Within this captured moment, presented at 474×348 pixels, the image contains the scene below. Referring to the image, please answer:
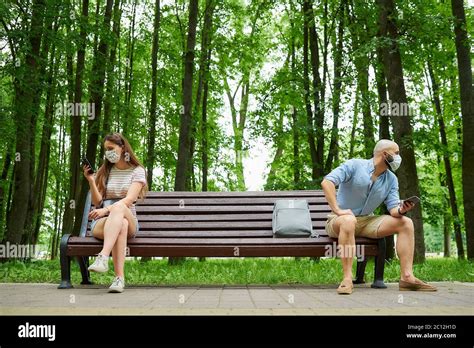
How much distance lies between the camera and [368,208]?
6371mm

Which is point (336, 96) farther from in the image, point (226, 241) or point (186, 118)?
point (226, 241)

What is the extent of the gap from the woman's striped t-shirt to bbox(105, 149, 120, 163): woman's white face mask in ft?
0.60

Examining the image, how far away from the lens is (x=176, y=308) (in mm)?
4441

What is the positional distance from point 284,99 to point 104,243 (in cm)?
1165

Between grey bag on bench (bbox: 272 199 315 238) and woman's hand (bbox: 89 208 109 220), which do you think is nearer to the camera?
woman's hand (bbox: 89 208 109 220)

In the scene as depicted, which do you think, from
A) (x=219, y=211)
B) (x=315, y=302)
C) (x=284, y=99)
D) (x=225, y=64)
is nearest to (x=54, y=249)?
(x=225, y=64)

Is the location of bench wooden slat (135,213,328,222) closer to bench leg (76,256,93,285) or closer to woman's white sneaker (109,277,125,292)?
bench leg (76,256,93,285)

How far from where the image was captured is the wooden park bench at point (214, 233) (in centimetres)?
625

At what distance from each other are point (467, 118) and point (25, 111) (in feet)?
31.4

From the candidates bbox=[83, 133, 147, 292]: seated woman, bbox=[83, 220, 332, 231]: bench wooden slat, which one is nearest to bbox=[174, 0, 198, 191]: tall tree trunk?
bbox=[83, 220, 332, 231]: bench wooden slat

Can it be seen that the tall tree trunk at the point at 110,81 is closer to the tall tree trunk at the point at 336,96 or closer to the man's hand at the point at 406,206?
the tall tree trunk at the point at 336,96

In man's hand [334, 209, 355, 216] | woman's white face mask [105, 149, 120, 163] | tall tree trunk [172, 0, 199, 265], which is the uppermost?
tall tree trunk [172, 0, 199, 265]

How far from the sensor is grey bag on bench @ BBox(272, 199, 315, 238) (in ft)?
21.8
